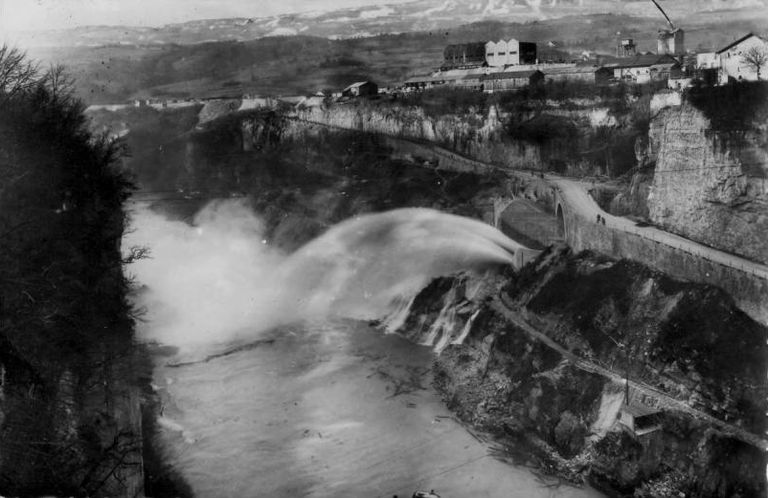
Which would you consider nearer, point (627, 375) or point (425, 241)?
point (627, 375)

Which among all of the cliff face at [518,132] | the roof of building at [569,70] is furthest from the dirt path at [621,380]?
the roof of building at [569,70]

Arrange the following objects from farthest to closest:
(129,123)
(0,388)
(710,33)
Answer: (129,123) → (710,33) → (0,388)

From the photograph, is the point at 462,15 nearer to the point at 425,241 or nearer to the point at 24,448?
the point at 425,241

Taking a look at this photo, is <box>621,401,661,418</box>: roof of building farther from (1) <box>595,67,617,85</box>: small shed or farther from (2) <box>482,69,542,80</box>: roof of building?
(1) <box>595,67,617,85</box>: small shed

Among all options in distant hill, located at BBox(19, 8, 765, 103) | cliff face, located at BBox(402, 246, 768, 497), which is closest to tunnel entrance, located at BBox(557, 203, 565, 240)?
cliff face, located at BBox(402, 246, 768, 497)

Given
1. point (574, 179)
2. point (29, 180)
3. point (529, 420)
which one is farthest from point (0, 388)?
point (574, 179)

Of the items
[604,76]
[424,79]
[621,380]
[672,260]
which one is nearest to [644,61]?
[604,76]

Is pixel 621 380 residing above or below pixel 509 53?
below

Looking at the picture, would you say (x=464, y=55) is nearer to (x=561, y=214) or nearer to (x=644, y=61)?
(x=561, y=214)
